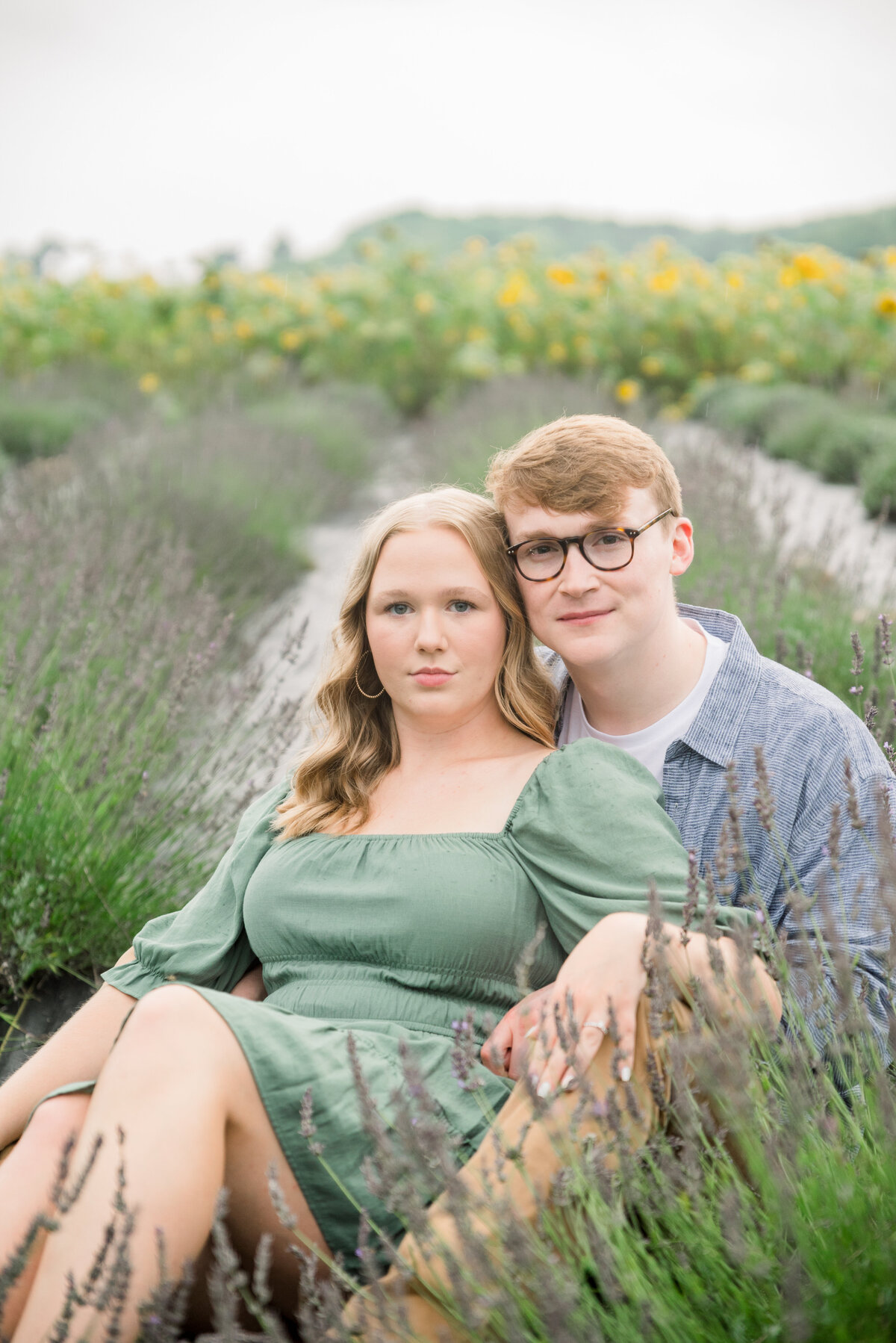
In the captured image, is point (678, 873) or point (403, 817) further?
point (403, 817)

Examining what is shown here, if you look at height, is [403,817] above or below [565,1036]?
below

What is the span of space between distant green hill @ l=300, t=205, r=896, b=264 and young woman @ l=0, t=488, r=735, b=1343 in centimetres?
2012

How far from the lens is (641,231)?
28.7 metres

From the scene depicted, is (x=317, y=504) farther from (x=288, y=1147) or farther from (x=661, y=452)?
(x=288, y=1147)

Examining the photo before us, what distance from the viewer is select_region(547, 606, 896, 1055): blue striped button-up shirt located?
5.83 feet

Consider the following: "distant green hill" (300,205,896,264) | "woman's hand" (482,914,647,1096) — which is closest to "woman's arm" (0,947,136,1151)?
"woman's hand" (482,914,647,1096)

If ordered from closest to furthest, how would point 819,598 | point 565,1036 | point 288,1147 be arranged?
point 565,1036
point 288,1147
point 819,598

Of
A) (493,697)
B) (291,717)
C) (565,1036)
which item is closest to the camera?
(565,1036)

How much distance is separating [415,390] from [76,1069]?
9.54 metres

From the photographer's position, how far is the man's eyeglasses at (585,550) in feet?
6.89

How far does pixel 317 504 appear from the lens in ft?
21.6

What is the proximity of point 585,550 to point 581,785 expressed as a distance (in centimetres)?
47

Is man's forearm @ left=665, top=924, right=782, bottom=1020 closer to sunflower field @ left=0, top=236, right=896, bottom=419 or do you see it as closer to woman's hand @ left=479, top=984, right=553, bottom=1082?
woman's hand @ left=479, top=984, right=553, bottom=1082

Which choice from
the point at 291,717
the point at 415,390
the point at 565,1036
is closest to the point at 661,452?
the point at 291,717
